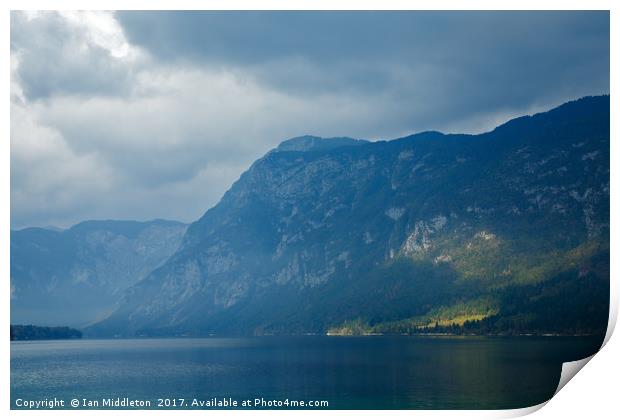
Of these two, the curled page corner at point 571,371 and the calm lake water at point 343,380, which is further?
the calm lake water at point 343,380

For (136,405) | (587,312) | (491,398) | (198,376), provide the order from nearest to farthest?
(491,398) → (136,405) → (198,376) → (587,312)

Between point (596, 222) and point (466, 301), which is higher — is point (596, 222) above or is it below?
above

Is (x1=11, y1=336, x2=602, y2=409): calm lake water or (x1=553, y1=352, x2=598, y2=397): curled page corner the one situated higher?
(x1=553, y1=352, x2=598, y2=397): curled page corner

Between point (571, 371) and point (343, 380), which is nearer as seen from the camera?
point (571, 371)

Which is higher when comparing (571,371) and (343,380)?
(571,371)

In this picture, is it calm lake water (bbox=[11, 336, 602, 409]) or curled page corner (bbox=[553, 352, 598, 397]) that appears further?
calm lake water (bbox=[11, 336, 602, 409])

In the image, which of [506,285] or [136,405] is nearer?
[136,405]

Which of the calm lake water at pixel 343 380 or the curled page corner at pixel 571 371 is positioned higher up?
the curled page corner at pixel 571 371
